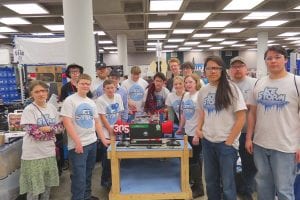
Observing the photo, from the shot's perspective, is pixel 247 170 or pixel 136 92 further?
pixel 136 92

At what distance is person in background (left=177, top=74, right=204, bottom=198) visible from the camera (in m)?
2.94

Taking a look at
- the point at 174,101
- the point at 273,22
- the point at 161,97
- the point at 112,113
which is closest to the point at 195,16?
the point at 273,22

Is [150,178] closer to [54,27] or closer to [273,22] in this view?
[54,27]

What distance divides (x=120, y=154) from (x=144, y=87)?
1.85m

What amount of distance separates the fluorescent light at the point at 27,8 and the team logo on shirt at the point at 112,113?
394 centimetres

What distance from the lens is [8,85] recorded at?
569 cm

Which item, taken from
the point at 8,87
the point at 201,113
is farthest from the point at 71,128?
the point at 8,87

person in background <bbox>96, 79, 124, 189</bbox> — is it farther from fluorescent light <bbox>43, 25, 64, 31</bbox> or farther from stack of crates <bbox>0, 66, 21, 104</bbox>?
fluorescent light <bbox>43, 25, 64, 31</bbox>

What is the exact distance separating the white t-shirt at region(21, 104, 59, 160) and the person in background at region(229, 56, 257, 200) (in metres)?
1.77

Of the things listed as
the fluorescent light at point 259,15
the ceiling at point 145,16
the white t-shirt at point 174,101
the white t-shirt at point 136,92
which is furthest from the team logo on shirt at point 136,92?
the fluorescent light at point 259,15

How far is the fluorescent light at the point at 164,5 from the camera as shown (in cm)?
603

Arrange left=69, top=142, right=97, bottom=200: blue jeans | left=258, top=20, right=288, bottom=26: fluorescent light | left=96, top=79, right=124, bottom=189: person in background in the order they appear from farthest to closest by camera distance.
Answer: left=258, top=20, right=288, bottom=26: fluorescent light
left=96, top=79, right=124, bottom=189: person in background
left=69, top=142, right=97, bottom=200: blue jeans

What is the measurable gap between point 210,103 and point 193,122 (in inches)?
24.3

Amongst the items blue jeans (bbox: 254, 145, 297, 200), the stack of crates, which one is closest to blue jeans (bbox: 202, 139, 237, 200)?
blue jeans (bbox: 254, 145, 297, 200)
